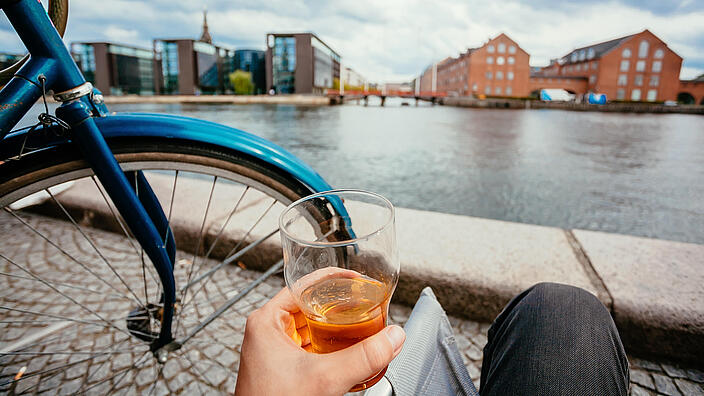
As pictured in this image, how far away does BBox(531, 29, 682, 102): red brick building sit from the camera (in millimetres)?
55375

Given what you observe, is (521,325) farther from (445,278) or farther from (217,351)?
(217,351)

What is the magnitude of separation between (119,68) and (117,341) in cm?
8457

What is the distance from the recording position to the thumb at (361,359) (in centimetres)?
54

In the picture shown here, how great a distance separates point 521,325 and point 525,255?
1.16m

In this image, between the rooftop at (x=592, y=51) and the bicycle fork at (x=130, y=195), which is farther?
the rooftop at (x=592, y=51)

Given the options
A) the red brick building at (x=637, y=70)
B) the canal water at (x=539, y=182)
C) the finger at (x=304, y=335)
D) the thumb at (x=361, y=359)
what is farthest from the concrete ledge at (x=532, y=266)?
the red brick building at (x=637, y=70)

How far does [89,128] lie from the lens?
3.49 feet

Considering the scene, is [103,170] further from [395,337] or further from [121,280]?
[395,337]

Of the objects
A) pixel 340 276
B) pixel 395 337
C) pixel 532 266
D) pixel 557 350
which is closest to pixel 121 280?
pixel 340 276

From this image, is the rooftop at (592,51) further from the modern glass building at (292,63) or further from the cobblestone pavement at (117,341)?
the cobblestone pavement at (117,341)

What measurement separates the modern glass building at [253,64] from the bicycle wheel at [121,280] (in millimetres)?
80718

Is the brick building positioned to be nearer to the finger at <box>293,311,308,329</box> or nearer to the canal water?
the canal water

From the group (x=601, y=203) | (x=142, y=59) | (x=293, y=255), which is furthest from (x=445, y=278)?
(x=142, y=59)

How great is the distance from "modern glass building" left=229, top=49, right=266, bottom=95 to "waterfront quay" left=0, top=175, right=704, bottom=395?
81642 mm
